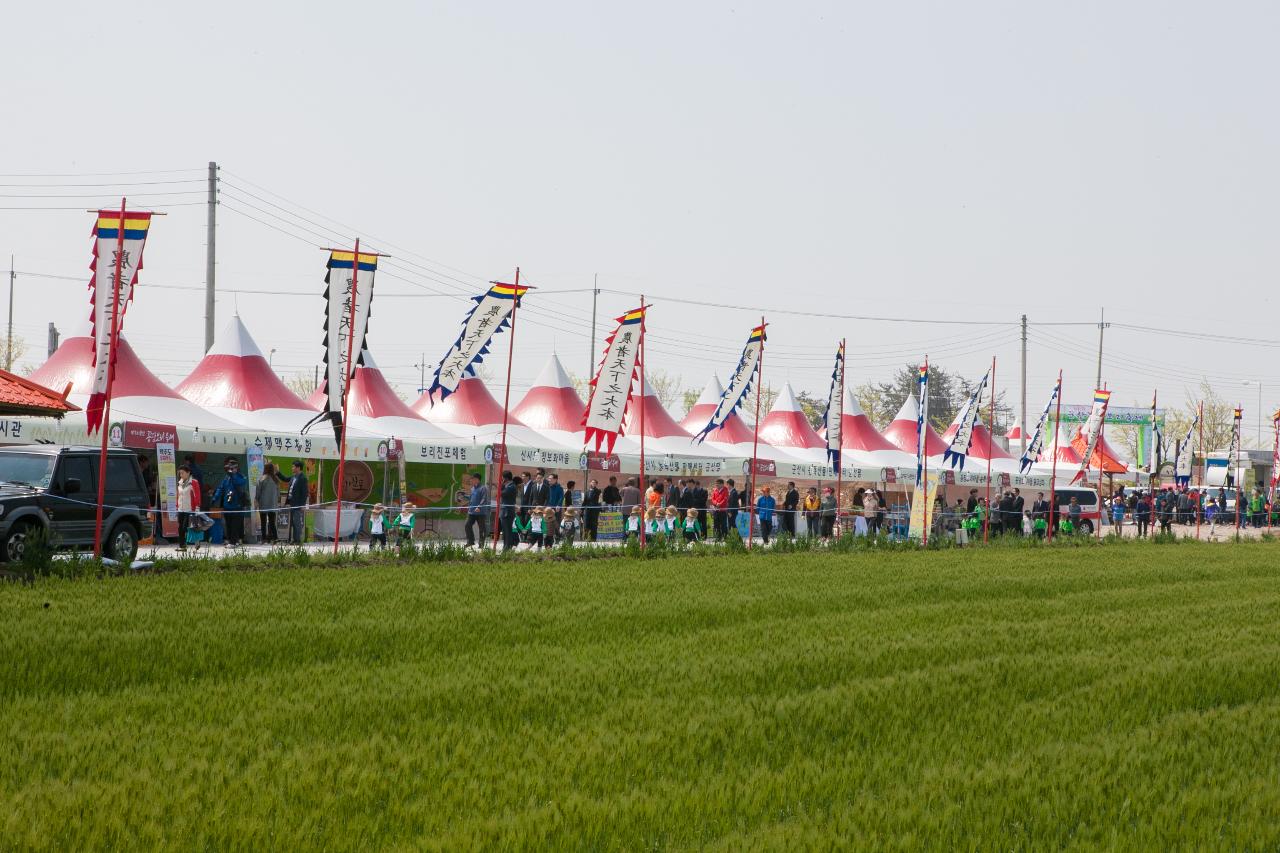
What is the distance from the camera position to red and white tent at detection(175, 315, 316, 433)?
26031 mm

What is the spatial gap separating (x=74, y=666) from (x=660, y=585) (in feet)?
28.5

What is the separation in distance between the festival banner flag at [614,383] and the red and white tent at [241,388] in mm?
6325

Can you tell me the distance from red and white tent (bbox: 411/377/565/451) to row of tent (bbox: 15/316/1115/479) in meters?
0.03

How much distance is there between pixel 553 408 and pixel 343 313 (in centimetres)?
1291

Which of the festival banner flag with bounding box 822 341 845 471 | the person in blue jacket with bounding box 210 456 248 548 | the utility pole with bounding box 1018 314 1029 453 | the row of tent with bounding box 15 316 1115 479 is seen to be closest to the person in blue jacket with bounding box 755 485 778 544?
the festival banner flag with bounding box 822 341 845 471

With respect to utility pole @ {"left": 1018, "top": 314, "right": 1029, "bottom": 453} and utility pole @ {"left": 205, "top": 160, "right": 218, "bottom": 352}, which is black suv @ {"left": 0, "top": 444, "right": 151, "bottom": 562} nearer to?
utility pole @ {"left": 205, "top": 160, "right": 218, "bottom": 352}

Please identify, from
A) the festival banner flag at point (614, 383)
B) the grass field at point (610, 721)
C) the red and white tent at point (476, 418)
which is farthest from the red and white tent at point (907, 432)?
the grass field at point (610, 721)

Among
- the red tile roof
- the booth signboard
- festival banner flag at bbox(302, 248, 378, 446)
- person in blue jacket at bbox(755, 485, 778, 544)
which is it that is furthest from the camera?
person in blue jacket at bbox(755, 485, 778, 544)

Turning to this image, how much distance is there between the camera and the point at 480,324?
2327 centimetres

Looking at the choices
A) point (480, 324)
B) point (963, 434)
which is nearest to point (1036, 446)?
point (963, 434)

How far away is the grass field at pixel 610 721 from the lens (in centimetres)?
586

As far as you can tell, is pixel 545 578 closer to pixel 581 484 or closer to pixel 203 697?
pixel 203 697

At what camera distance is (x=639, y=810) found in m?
6.03

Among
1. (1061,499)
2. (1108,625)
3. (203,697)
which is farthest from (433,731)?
(1061,499)
